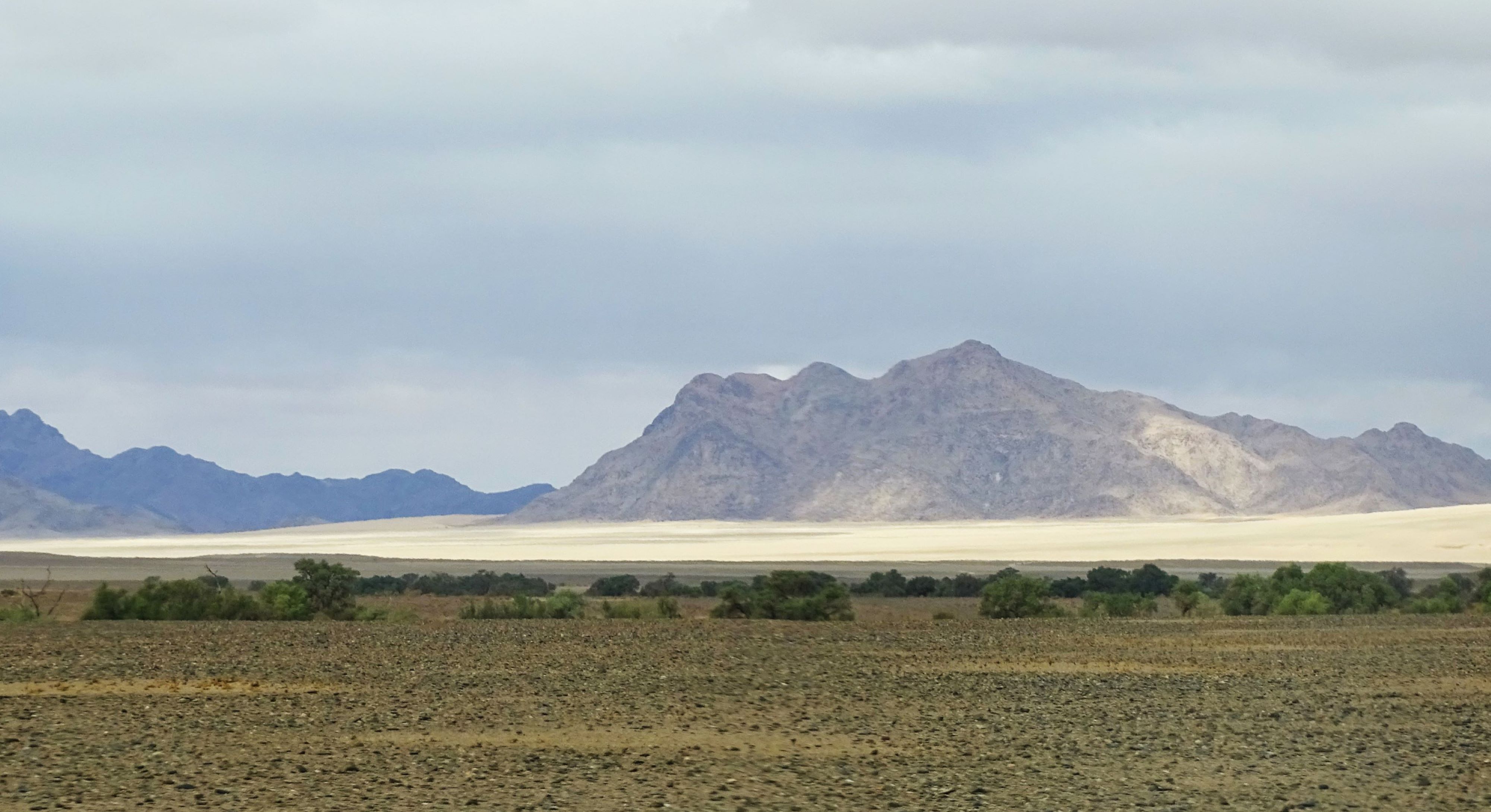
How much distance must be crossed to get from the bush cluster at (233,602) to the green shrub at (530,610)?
8.88 ft

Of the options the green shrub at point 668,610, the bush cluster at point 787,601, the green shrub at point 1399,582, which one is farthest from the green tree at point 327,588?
the green shrub at point 1399,582

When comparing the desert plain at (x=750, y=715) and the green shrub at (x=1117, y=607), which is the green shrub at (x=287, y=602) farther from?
the green shrub at (x=1117, y=607)

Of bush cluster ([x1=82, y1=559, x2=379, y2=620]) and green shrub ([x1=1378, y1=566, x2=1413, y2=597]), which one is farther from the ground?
green shrub ([x1=1378, y1=566, x2=1413, y2=597])

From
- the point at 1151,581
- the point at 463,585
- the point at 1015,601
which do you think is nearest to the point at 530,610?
the point at 1015,601

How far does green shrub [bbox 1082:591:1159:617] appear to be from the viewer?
149 ft

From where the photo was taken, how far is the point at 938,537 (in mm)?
154625

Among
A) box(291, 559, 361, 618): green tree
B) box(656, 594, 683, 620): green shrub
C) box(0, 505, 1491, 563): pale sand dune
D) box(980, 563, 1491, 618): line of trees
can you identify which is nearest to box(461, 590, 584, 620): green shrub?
box(656, 594, 683, 620): green shrub

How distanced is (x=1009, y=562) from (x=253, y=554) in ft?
217

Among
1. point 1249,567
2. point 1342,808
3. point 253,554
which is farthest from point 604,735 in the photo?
point 253,554

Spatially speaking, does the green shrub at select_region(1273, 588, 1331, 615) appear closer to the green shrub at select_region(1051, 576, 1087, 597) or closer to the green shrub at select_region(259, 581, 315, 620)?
the green shrub at select_region(1051, 576, 1087, 597)

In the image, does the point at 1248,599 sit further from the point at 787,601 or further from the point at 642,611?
the point at 642,611

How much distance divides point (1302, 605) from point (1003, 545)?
90.0 metres

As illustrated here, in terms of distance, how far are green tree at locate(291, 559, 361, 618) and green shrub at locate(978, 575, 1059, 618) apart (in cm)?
1584

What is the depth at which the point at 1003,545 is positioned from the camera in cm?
13438
